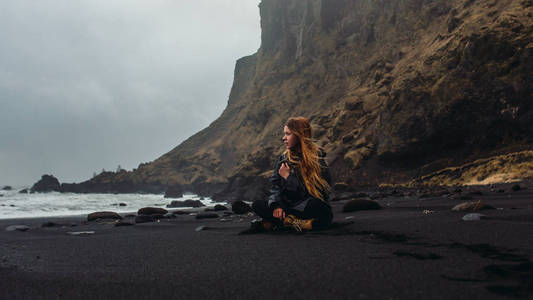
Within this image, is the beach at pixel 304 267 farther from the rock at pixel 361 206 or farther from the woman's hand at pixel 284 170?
the rock at pixel 361 206

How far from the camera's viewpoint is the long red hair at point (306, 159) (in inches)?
147

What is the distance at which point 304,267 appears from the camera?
2117 millimetres

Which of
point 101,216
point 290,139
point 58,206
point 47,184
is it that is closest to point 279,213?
point 290,139

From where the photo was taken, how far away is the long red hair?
3730 mm

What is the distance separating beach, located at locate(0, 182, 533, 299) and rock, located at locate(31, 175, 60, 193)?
6488cm

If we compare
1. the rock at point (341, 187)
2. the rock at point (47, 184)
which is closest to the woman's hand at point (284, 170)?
the rock at point (341, 187)

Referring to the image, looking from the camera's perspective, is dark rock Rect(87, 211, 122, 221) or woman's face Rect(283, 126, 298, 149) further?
dark rock Rect(87, 211, 122, 221)

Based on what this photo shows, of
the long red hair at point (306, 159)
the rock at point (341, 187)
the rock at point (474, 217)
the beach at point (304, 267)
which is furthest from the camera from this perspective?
the rock at point (341, 187)

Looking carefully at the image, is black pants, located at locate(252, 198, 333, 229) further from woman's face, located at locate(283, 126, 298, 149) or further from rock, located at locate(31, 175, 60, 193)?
rock, located at locate(31, 175, 60, 193)

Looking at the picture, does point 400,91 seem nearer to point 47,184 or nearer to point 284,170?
point 284,170

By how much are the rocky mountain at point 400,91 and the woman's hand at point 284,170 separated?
1254cm

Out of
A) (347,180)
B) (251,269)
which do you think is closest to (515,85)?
(347,180)

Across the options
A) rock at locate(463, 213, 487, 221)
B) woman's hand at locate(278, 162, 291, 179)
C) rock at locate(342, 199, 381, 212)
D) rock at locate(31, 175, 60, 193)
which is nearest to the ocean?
rock at locate(342, 199, 381, 212)

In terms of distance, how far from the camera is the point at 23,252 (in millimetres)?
3229
